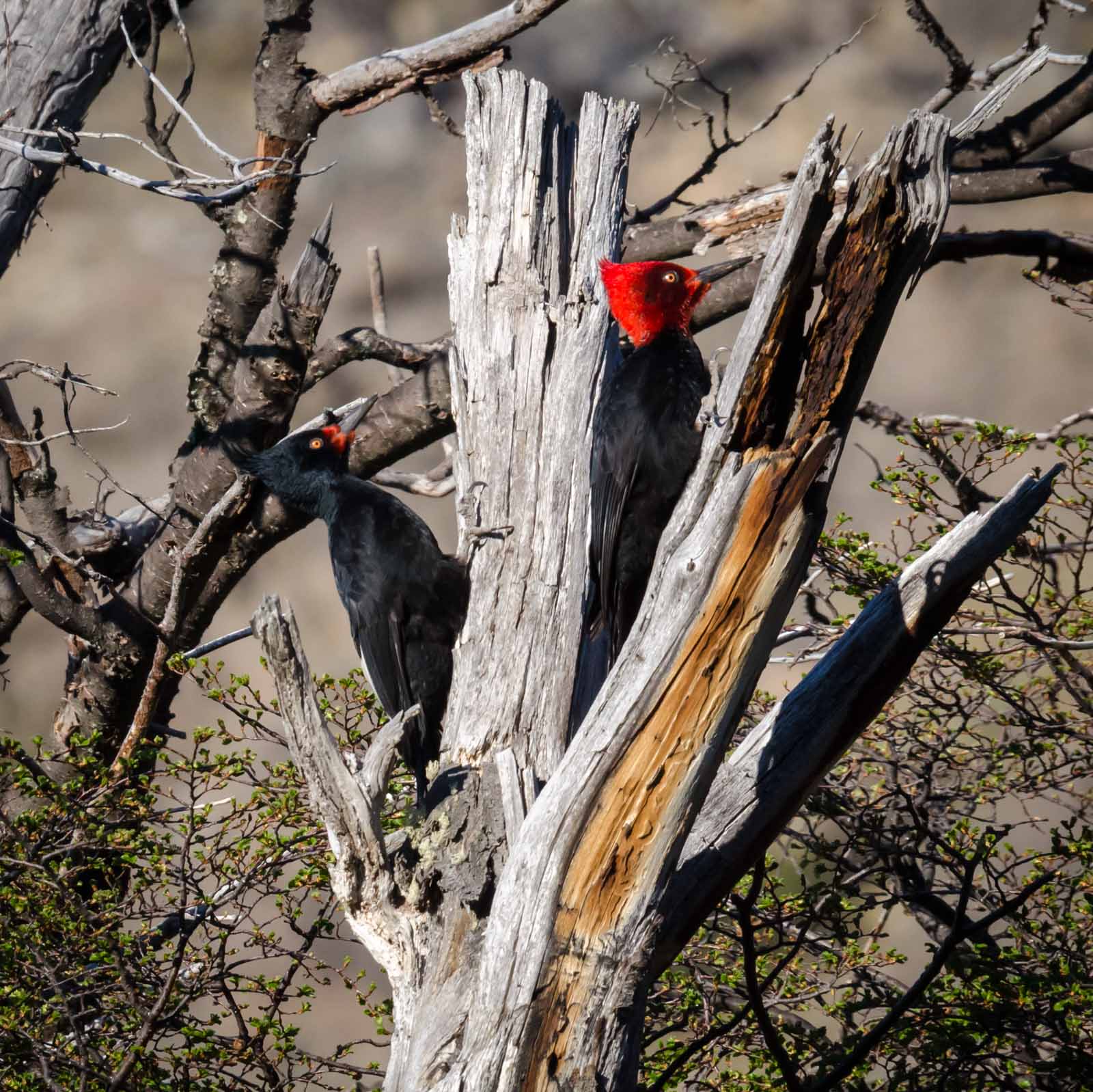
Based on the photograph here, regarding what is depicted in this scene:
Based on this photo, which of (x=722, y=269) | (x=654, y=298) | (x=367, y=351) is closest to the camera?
(x=654, y=298)

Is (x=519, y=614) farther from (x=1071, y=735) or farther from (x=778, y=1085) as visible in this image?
(x=1071, y=735)

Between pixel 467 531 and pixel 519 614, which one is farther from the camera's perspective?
pixel 467 531

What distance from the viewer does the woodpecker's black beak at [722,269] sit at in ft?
13.2

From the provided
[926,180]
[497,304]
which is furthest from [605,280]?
[926,180]

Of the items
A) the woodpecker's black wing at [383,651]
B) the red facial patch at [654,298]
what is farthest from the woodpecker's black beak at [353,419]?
the red facial patch at [654,298]

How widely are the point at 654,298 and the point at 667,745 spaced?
4.81 feet

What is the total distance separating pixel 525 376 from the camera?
7.81ft

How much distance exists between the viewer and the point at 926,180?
163cm

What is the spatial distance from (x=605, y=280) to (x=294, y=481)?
1.40 m

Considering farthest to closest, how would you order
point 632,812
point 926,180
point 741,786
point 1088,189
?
1. point 1088,189
2. point 741,786
3. point 632,812
4. point 926,180

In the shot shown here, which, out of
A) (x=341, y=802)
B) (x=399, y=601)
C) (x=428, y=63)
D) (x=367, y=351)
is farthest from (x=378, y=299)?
(x=341, y=802)

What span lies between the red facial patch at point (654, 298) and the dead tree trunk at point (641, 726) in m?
0.73

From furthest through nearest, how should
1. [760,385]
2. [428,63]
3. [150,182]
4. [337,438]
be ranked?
[428,63] < [337,438] < [150,182] < [760,385]

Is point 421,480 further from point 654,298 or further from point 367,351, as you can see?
point 654,298
